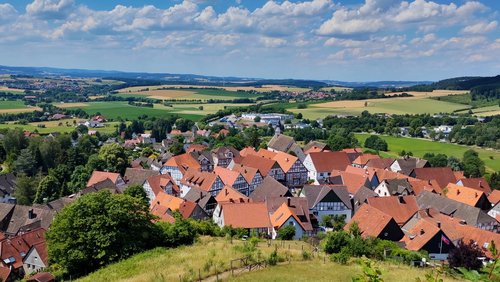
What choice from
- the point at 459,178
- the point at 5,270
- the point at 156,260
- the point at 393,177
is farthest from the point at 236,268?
the point at 459,178

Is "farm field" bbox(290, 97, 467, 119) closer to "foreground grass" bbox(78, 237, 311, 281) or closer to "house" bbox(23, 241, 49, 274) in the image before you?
"house" bbox(23, 241, 49, 274)

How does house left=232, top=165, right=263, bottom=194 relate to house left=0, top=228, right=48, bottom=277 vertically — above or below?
above

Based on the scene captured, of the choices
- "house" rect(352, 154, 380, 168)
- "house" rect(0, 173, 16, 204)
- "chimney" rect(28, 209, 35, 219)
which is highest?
"house" rect(352, 154, 380, 168)

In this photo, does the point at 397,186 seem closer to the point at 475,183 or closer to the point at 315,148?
the point at 475,183

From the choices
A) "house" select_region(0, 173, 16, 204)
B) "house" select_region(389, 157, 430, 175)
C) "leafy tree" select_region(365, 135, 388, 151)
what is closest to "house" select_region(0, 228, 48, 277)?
"house" select_region(0, 173, 16, 204)

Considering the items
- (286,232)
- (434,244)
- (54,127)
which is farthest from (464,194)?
(54,127)

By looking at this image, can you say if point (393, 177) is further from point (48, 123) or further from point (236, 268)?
point (48, 123)
